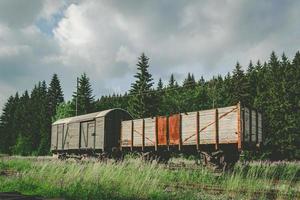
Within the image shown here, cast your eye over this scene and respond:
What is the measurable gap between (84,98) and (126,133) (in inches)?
1438

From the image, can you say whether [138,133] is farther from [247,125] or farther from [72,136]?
[72,136]

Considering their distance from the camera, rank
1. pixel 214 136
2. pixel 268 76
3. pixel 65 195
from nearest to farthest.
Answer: pixel 65 195 → pixel 214 136 → pixel 268 76

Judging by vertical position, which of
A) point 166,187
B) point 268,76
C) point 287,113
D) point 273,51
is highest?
point 273,51

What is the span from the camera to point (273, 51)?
203ft

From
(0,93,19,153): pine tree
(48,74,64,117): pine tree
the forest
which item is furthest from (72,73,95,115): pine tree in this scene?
(0,93,19,153): pine tree

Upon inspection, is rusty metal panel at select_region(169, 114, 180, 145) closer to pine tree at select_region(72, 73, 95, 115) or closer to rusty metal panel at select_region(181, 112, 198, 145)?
rusty metal panel at select_region(181, 112, 198, 145)

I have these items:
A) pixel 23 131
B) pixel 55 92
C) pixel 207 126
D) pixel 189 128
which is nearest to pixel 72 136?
pixel 189 128

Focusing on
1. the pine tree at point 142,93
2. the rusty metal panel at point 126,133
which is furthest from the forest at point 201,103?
the rusty metal panel at point 126,133

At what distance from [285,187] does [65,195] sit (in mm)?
6241

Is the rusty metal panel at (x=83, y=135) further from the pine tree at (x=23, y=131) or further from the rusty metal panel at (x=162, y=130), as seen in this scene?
the pine tree at (x=23, y=131)

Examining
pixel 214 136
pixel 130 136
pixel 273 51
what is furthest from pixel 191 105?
pixel 214 136

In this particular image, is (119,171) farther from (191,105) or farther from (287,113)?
(191,105)

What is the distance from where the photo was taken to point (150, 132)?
66.0 feet

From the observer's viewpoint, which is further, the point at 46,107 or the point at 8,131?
the point at 8,131
